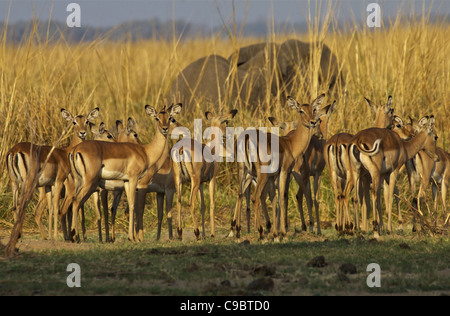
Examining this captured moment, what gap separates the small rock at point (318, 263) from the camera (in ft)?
24.2

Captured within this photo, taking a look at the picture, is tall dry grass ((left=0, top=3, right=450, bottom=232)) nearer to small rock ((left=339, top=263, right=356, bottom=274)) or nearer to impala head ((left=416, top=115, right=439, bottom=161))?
impala head ((left=416, top=115, right=439, bottom=161))

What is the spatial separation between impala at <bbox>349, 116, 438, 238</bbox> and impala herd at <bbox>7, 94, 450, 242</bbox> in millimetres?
14

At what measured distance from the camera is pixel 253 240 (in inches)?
379

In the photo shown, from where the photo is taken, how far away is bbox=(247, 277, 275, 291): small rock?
6328 mm

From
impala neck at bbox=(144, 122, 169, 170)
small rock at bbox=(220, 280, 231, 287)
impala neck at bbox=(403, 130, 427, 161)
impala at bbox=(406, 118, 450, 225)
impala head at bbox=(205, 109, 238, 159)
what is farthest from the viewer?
impala head at bbox=(205, 109, 238, 159)

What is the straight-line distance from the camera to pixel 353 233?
10117 millimetres

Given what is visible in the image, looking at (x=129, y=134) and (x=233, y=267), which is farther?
(x=129, y=134)

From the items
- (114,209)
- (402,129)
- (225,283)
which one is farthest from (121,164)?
(402,129)

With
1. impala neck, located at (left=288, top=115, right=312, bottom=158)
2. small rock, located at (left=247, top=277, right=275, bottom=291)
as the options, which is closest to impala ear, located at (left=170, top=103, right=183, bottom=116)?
impala neck, located at (left=288, top=115, right=312, bottom=158)

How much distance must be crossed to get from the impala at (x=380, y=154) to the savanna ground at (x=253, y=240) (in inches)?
18.7

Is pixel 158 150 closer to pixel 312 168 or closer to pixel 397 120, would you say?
pixel 312 168

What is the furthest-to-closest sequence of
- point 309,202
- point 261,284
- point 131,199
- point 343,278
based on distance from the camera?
point 309,202 → point 131,199 → point 343,278 → point 261,284

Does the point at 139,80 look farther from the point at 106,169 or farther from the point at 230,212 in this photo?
the point at 106,169

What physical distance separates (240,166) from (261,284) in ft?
14.5
